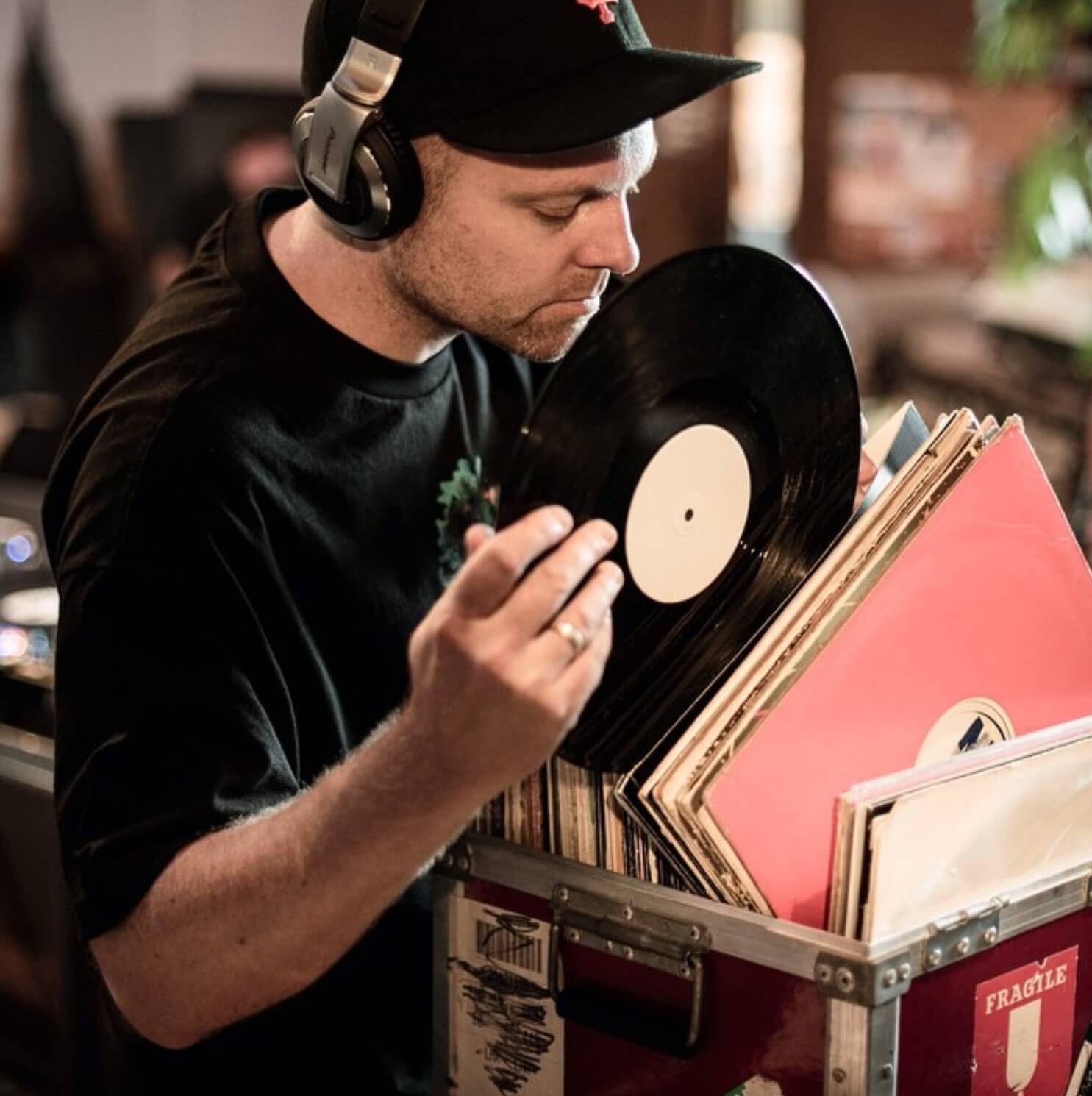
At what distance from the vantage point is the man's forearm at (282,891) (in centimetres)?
86

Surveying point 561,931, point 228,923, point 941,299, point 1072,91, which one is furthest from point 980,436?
point 1072,91

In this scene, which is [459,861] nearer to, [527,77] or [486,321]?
[486,321]

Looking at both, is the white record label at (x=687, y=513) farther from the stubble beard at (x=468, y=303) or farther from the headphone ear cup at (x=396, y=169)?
the headphone ear cup at (x=396, y=169)

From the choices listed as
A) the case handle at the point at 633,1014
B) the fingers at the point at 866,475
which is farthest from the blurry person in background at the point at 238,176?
the case handle at the point at 633,1014

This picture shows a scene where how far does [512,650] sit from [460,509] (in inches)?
20.5

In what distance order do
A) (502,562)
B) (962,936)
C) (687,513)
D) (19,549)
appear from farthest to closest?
(19,549)
(687,513)
(962,936)
(502,562)

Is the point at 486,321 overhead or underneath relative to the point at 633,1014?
overhead

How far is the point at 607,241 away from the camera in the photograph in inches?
43.0

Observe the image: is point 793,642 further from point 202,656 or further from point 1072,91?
point 1072,91

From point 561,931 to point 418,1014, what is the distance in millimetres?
259

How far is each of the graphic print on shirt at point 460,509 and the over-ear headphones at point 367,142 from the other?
0.80 feet

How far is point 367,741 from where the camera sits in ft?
2.87

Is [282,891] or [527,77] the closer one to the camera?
[282,891]

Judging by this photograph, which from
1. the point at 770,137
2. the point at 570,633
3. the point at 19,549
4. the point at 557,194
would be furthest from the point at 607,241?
the point at 770,137
